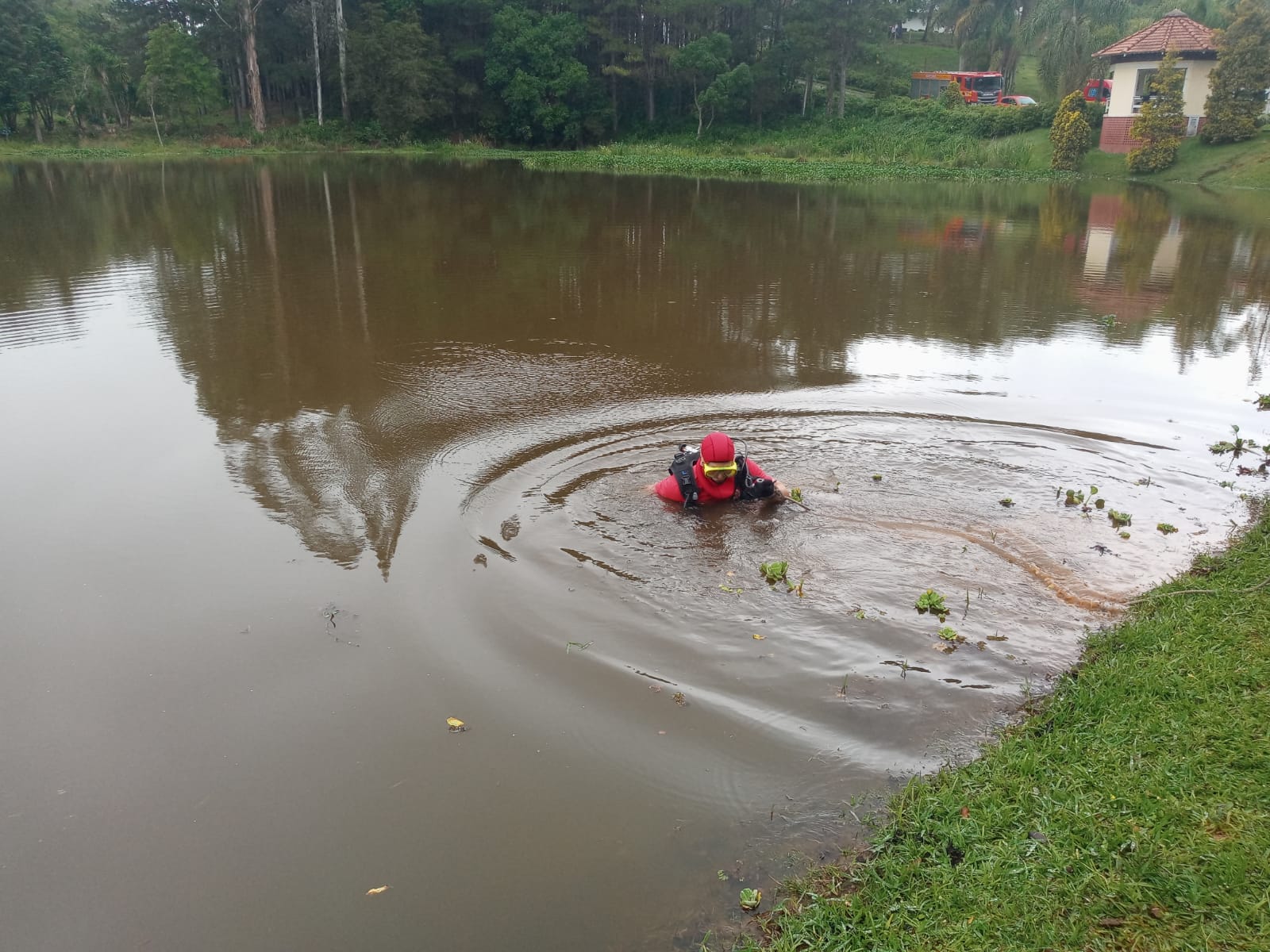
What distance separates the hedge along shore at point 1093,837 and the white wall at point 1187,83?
143 feet

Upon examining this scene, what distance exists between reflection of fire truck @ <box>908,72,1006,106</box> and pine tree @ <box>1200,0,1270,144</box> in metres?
15.6

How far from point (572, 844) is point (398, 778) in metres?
1.06

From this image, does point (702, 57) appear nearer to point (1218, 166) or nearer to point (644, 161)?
point (644, 161)

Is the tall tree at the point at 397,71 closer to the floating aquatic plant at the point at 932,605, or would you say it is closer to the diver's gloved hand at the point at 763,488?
the diver's gloved hand at the point at 763,488

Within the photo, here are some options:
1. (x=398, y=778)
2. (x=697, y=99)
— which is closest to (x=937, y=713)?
(x=398, y=778)

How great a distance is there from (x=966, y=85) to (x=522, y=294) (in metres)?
50.8

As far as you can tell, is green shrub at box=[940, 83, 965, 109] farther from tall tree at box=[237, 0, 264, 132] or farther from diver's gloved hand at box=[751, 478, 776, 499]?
diver's gloved hand at box=[751, 478, 776, 499]

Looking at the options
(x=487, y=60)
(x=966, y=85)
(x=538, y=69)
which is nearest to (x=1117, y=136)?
(x=966, y=85)

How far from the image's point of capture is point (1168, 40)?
39719mm

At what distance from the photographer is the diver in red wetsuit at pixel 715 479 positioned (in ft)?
24.2

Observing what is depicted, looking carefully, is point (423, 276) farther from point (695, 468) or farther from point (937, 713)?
point (937, 713)

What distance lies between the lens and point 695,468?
7.56 m

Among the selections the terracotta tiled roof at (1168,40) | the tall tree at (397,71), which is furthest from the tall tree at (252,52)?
the terracotta tiled roof at (1168,40)

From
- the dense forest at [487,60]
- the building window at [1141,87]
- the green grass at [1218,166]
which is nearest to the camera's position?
the green grass at [1218,166]
